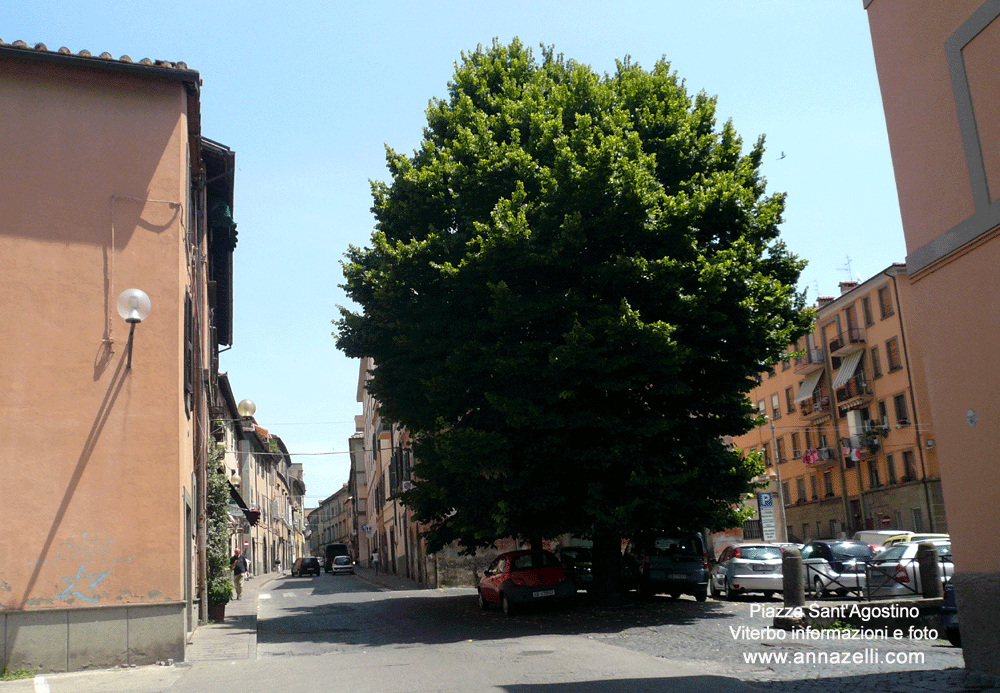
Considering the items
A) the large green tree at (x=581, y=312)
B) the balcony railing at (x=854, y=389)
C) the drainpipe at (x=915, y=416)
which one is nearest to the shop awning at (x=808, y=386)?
the balcony railing at (x=854, y=389)

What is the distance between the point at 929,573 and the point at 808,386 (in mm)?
42137

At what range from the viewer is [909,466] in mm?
47125

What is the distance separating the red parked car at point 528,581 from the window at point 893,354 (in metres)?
33.8

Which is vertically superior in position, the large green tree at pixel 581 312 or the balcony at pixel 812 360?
the balcony at pixel 812 360

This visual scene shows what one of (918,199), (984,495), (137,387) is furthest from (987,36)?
(137,387)

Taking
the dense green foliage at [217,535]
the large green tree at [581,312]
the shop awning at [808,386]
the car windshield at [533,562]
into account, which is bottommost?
the car windshield at [533,562]

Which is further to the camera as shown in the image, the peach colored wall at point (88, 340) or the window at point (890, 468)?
the window at point (890, 468)

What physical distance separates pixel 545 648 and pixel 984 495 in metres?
6.65

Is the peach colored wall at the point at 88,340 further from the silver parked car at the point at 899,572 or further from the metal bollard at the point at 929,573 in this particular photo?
the silver parked car at the point at 899,572

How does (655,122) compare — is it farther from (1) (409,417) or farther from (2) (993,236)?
(2) (993,236)

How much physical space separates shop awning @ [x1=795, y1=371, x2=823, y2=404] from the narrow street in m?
39.5

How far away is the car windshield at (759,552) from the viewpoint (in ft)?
72.7

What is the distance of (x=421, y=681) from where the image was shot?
10453 mm

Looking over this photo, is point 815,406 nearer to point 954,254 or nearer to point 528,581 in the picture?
point 528,581
